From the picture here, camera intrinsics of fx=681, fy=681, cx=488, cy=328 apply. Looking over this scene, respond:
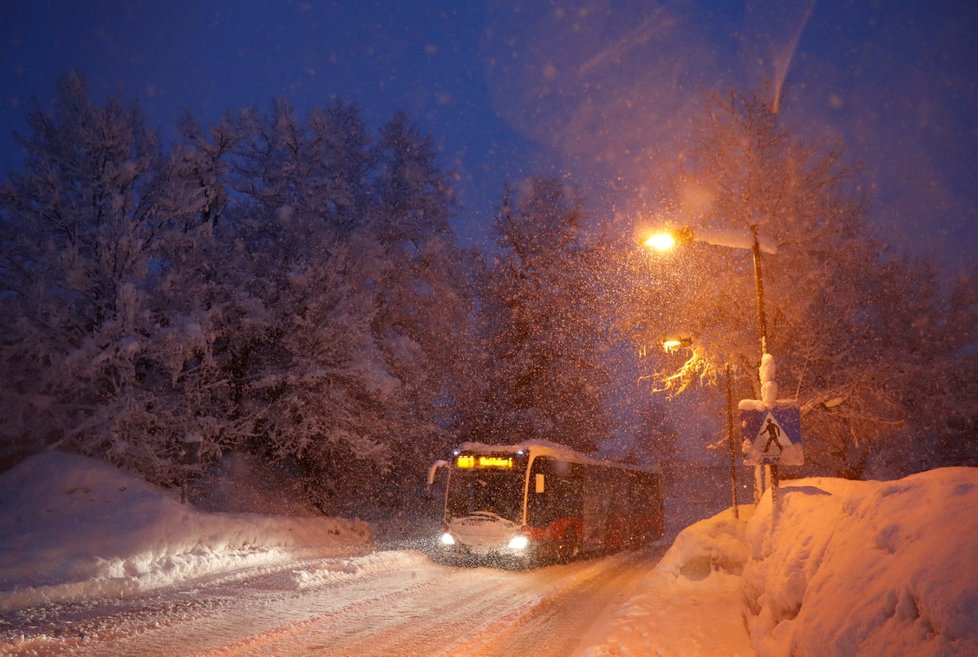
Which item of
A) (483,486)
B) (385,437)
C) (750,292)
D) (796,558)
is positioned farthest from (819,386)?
(796,558)

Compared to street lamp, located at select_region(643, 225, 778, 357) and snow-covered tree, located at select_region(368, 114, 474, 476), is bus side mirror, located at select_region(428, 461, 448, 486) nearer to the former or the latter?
snow-covered tree, located at select_region(368, 114, 474, 476)

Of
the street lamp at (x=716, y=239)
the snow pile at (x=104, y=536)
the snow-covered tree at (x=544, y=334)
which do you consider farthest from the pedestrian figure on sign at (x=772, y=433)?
the snow-covered tree at (x=544, y=334)

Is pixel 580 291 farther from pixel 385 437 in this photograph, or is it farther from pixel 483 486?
pixel 483 486

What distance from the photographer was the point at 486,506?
19.7 meters

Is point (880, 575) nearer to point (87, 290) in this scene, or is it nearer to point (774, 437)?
point (774, 437)

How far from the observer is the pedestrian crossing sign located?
32.1 ft

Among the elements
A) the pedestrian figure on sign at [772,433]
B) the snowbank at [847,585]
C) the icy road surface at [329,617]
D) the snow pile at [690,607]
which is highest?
the pedestrian figure on sign at [772,433]

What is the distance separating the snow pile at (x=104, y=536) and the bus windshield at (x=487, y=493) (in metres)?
4.20

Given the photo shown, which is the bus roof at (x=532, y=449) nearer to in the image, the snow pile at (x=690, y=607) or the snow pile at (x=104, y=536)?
the snow pile at (x=104, y=536)

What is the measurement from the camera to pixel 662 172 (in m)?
20.4

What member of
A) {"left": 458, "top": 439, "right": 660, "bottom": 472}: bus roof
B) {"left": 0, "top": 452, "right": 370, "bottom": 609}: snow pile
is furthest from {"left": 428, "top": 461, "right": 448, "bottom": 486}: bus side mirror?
{"left": 0, "top": 452, "right": 370, "bottom": 609}: snow pile

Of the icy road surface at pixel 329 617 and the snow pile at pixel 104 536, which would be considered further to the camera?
the snow pile at pixel 104 536

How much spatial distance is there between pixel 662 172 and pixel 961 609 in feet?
59.6

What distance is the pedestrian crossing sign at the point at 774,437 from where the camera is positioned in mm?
9789
